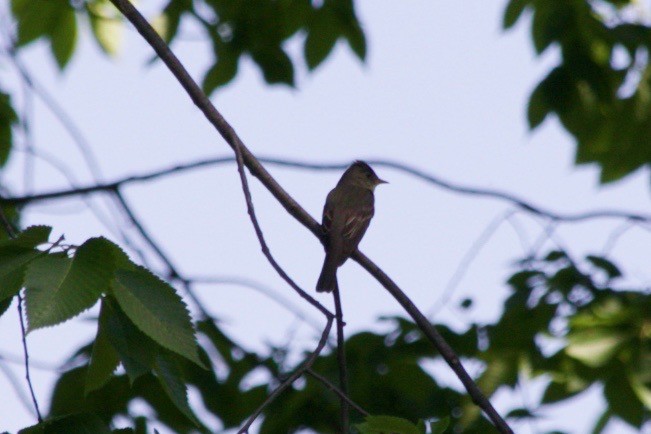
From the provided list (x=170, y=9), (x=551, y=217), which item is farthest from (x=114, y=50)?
(x=551, y=217)

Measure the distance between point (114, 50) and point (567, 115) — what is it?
2.99 metres

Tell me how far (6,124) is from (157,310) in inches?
160

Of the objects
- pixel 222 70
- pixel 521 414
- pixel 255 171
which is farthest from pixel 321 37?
pixel 255 171

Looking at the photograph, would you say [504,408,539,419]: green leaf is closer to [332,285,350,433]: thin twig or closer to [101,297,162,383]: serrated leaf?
[332,285,350,433]: thin twig

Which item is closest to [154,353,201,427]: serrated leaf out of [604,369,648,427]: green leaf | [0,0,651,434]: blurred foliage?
[0,0,651,434]: blurred foliage

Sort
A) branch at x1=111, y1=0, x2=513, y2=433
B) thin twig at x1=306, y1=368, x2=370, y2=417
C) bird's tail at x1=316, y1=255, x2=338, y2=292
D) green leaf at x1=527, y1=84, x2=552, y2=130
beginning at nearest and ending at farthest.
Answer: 1. thin twig at x1=306, y1=368, x2=370, y2=417
2. branch at x1=111, y1=0, x2=513, y2=433
3. bird's tail at x1=316, y1=255, x2=338, y2=292
4. green leaf at x1=527, y1=84, x2=552, y2=130

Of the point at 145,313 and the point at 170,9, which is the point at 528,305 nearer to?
the point at 170,9

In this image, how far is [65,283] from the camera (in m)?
2.30

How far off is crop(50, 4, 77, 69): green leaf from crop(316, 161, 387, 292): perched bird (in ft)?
6.27

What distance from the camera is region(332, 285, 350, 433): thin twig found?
9.45 feet

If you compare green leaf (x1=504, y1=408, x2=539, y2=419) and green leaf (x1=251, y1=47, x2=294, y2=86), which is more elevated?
green leaf (x1=251, y1=47, x2=294, y2=86)

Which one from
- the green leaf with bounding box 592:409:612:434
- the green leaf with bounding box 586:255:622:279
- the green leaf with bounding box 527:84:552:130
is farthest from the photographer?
the green leaf with bounding box 527:84:552:130

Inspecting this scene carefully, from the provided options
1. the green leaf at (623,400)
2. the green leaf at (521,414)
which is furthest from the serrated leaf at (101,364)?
the green leaf at (623,400)

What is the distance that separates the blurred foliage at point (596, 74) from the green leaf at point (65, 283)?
447 centimetres
